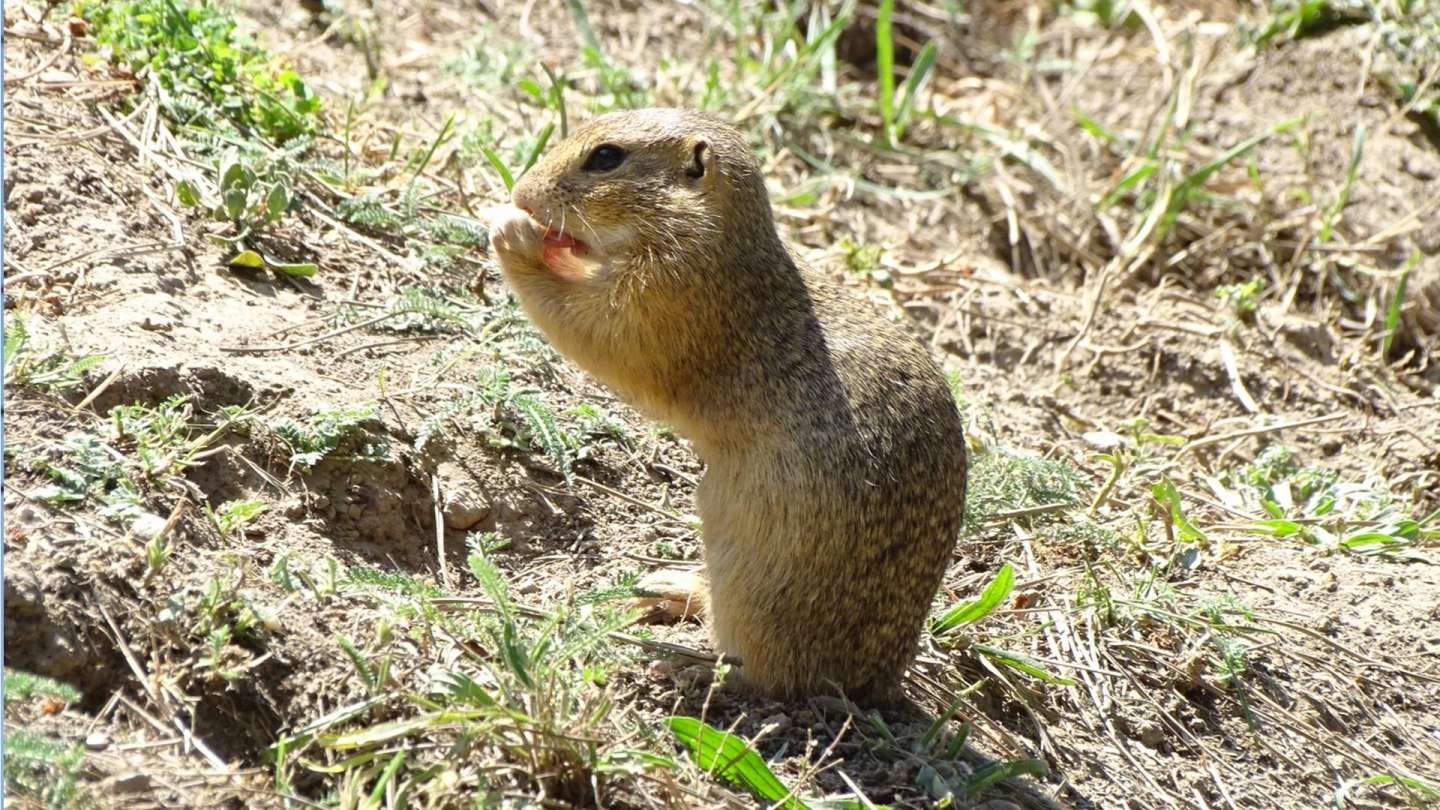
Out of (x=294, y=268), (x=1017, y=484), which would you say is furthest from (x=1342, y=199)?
(x=294, y=268)

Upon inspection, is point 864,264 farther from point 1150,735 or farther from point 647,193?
point 1150,735

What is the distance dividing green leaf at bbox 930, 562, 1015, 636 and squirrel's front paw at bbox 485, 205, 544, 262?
176 cm

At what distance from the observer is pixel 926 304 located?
7125 millimetres

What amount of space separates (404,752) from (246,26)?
4.60m

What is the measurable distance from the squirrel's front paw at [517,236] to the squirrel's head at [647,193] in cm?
4

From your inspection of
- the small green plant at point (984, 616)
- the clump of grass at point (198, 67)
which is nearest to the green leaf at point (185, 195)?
the clump of grass at point (198, 67)

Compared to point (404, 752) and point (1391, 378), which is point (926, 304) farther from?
point (404, 752)

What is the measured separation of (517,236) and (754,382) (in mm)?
944

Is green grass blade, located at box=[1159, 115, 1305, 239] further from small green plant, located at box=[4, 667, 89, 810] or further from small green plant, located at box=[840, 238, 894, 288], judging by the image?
small green plant, located at box=[4, 667, 89, 810]

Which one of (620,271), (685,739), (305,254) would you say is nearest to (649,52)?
(305,254)

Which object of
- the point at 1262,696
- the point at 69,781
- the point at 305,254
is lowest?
the point at 1262,696

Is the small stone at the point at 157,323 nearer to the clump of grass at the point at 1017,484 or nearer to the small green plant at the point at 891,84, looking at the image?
the clump of grass at the point at 1017,484

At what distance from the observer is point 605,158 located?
183 inches

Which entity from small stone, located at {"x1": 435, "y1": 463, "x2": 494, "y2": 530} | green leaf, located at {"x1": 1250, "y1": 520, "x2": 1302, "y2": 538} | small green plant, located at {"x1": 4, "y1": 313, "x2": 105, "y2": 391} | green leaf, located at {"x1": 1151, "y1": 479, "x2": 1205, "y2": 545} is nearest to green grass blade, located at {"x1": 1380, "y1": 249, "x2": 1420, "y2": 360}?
green leaf, located at {"x1": 1250, "y1": 520, "x2": 1302, "y2": 538}
